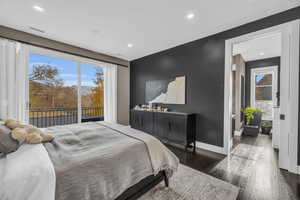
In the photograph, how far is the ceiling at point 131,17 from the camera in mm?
2086

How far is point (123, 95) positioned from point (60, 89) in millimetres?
2016

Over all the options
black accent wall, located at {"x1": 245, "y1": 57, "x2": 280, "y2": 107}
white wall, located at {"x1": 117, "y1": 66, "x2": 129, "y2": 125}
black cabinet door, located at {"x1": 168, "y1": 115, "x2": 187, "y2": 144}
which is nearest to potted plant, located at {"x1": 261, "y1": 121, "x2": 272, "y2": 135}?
black accent wall, located at {"x1": 245, "y1": 57, "x2": 280, "y2": 107}

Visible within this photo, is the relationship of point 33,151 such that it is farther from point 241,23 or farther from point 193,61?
point 241,23

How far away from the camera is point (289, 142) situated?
2.17 meters

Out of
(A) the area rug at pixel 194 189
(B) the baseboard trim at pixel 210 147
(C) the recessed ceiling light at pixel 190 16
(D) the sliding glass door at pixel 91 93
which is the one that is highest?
(C) the recessed ceiling light at pixel 190 16

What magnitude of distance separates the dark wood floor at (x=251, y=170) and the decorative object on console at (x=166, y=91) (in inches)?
53.7

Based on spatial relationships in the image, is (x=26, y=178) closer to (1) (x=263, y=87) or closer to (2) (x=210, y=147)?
(2) (x=210, y=147)

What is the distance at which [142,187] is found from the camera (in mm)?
1556

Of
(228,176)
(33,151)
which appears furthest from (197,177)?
(33,151)

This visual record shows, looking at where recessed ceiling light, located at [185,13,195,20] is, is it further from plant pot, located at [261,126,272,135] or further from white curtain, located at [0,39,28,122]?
plant pot, located at [261,126,272,135]

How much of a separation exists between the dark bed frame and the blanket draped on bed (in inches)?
4.1

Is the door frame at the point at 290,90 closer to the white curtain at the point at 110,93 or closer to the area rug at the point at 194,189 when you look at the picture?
the area rug at the point at 194,189

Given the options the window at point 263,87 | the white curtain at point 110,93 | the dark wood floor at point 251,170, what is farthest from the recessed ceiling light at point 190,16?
the window at point 263,87

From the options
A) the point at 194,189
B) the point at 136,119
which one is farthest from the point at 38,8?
the point at 194,189
